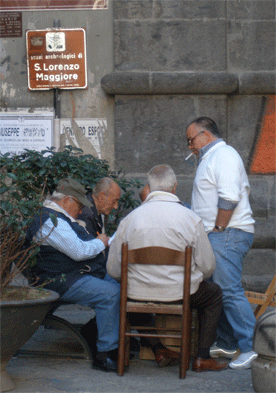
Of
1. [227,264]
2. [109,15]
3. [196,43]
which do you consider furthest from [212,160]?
[109,15]

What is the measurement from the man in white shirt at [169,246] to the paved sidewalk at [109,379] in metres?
0.20

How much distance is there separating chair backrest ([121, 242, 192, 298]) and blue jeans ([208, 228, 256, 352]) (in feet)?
1.93

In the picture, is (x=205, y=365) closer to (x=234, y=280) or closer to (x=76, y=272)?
(x=234, y=280)

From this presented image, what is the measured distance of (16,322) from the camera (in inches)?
138

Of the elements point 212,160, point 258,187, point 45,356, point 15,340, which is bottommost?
point 45,356

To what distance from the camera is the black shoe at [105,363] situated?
13.4 feet

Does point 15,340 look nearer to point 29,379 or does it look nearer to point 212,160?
point 29,379

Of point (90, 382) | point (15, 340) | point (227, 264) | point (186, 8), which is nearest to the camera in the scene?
point (15, 340)

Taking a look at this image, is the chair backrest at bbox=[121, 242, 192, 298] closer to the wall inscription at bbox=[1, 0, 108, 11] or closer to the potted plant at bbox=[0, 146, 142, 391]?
the potted plant at bbox=[0, 146, 142, 391]

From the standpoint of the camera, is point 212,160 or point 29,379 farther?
Result: point 212,160

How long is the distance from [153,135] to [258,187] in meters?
1.21

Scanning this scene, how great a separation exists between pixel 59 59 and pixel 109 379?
3588 millimetres

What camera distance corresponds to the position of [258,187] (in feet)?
Result: 20.5

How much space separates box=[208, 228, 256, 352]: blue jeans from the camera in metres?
4.30
